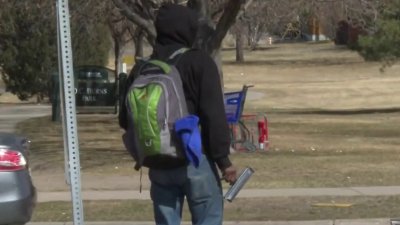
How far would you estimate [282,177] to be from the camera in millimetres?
14008

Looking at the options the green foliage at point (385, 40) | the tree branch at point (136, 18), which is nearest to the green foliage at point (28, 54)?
the green foliage at point (385, 40)

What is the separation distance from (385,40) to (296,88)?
18.8 m

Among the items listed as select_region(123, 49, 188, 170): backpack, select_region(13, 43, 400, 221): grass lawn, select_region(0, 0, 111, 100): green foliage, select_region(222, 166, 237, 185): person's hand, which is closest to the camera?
select_region(123, 49, 188, 170): backpack

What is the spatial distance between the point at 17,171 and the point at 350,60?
62194mm

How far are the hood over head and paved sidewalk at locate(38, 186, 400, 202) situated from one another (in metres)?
6.49

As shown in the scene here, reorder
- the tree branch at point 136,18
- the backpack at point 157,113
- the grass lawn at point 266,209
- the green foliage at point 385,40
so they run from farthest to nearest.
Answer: the green foliage at point 385,40, the tree branch at point 136,18, the grass lawn at point 266,209, the backpack at point 157,113

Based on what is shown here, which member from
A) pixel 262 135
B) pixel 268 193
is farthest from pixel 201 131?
pixel 262 135

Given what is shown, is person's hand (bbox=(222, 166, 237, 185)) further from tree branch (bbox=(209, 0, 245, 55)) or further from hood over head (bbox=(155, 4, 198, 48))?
tree branch (bbox=(209, 0, 245, 55))

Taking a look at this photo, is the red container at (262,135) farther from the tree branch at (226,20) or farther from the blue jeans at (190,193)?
the blue jeans at (190,193)

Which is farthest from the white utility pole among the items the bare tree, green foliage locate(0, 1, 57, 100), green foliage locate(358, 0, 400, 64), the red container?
green foliage locate(0, 1, 57, 100)

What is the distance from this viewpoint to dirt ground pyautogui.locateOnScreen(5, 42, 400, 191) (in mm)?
14727

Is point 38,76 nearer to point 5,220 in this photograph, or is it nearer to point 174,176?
point 5,220

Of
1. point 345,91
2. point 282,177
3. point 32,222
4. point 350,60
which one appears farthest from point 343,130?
point 350,60

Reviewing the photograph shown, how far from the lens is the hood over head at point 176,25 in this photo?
5859 mm
